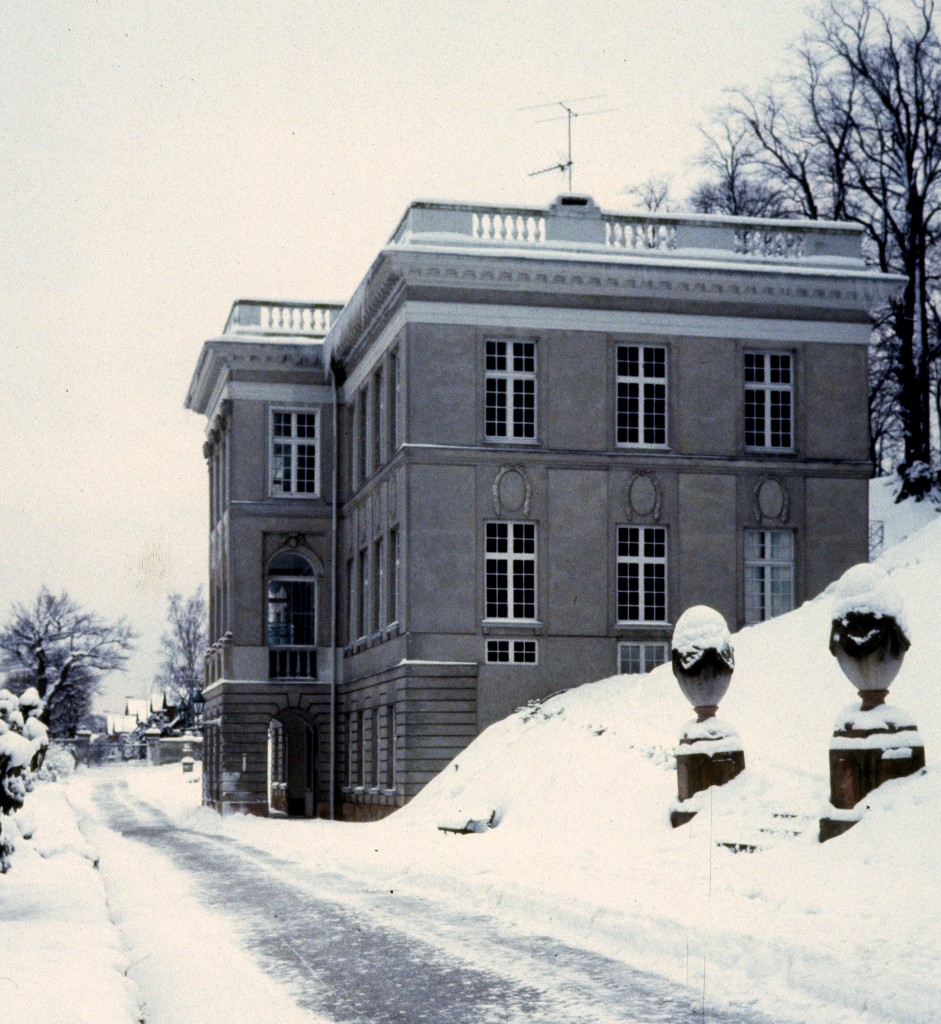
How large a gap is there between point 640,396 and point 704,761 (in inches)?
747

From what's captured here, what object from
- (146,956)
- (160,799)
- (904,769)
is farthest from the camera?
(160,799)

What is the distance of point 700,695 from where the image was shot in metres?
22.4

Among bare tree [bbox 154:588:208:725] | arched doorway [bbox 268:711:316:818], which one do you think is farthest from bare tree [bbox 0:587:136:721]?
arched doorway [bbox 268:711:316:818]

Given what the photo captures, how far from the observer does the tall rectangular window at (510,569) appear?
3903 centimetres

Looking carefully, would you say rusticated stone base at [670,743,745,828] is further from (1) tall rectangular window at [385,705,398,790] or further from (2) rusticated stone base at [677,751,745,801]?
(1) tall rectangular window at [385,705,398,790]

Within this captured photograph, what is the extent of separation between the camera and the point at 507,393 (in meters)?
39.4

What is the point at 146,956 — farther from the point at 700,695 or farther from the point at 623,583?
the point at 623,583

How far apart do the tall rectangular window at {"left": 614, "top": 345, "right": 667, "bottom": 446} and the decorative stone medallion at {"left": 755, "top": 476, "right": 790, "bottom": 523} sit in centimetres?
247

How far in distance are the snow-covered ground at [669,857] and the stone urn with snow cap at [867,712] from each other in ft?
0.81

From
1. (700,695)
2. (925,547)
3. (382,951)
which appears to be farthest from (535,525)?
(382,951)

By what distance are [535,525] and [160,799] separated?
35658mm

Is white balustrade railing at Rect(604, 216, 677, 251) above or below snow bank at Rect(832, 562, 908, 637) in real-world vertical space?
above

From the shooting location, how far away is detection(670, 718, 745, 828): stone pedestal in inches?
859

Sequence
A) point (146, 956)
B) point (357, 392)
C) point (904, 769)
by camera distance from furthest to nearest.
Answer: point (357, 392)
point (904, 769)
point (146, 956)
